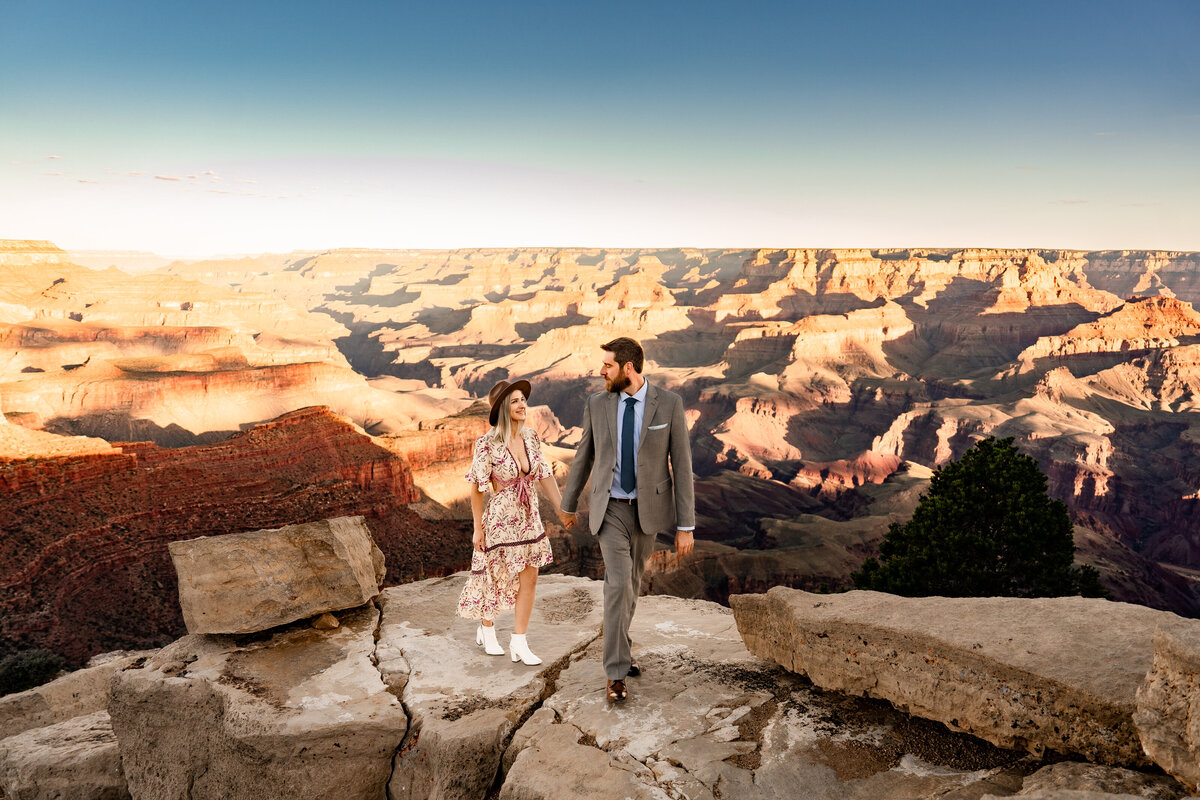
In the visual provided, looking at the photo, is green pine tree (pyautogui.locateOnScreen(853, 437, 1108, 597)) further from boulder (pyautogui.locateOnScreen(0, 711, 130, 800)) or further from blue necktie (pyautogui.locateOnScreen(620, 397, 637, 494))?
boulder (pyautogui.locateOnScreen(0, 711, 130, 800))

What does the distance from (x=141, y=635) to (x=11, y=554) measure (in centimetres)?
712

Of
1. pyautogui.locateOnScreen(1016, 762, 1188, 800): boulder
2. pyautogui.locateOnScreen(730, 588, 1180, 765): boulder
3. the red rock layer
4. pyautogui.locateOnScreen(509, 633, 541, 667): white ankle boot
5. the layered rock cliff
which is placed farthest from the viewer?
the layered rock cliff

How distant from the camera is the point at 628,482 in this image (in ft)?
18.7

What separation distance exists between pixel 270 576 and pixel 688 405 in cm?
10638

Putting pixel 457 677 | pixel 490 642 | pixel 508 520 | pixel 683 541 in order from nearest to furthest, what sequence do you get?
1. pixel 683 541
2. pixel 457 677
3. pixel 508 520
4. pixel 490 642

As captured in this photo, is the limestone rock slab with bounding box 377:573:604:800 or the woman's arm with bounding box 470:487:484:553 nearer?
the limestone rock slab with bounding box 377:573:604:800

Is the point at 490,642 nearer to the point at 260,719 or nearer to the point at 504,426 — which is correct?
the point at 260,719

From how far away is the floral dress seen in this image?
262 inches

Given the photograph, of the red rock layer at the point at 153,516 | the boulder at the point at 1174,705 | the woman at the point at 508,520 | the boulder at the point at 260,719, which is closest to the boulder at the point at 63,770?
the boulder at the point at 260,719

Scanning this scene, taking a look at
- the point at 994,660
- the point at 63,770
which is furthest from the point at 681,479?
the point at 63,770

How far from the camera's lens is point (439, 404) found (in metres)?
105

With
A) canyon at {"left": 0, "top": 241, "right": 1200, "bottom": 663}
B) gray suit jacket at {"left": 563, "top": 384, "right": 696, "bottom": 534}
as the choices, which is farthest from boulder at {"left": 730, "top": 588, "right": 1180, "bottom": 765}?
canyon at {"left": 0, "top": 241, "right": 1200, "bottom": 663}

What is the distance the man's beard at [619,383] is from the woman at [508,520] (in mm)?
1141

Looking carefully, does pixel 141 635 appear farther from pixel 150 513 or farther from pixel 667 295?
pixel 667 295
